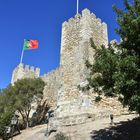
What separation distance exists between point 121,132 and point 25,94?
16804 mm

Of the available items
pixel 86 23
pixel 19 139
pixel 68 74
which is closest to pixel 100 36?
pixel 86 23

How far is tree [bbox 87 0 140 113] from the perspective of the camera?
11.2 meters

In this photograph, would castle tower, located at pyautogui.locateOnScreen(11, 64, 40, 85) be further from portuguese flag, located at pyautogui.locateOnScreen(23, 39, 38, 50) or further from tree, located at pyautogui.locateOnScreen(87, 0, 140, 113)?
tree, located at pyautogui.locateOnScreen(87, 0, 140, 113)

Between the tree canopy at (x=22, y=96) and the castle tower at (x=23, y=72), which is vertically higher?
the castle tower at (x=23, y=72)

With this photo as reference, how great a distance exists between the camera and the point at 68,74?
24500 millimetres

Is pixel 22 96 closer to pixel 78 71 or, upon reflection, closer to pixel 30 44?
pixel 78 71

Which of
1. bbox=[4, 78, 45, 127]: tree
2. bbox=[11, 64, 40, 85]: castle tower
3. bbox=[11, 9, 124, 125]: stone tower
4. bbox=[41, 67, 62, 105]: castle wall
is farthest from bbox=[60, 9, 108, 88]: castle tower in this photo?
bbox=[11, 64, 40, 85]: castle tower

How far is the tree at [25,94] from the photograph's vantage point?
30375 millimetres

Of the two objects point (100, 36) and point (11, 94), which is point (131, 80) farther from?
point (11, 94)

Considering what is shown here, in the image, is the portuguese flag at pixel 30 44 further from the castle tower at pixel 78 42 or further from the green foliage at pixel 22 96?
the castle tower at pixel 78 42

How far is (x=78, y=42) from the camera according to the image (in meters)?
Answer: 24.8

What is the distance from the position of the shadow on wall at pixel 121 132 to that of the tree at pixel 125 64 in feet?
12.4

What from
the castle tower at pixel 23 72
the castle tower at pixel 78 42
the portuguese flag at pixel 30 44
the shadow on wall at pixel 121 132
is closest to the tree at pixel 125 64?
the shadow on wall at pixel 121 132

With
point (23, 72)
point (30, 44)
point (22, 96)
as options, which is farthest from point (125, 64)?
point (23, 72)
